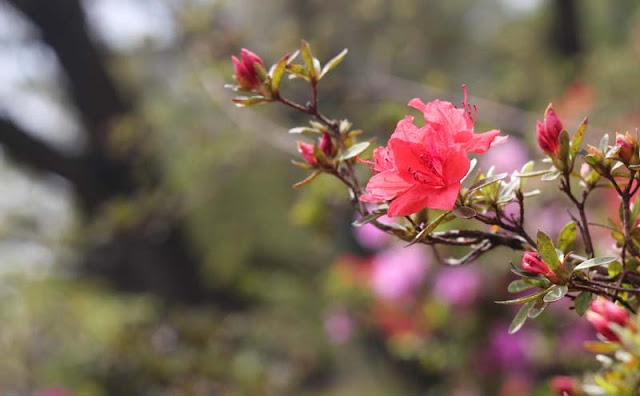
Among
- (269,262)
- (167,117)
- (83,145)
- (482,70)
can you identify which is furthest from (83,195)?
(482,70)

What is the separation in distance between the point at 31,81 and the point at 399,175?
8.74 ft

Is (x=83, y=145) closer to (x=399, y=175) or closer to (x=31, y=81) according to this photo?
(x=31, y=81)

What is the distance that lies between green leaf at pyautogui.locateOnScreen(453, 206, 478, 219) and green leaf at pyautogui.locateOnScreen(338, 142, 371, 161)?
97mm

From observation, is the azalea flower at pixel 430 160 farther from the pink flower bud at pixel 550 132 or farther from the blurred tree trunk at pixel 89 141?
the blurred tree trunk at pixel 89 141

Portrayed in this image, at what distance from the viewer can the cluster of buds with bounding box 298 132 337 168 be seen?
51 cm

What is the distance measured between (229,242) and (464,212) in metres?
4.16

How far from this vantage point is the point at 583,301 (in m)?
0.42

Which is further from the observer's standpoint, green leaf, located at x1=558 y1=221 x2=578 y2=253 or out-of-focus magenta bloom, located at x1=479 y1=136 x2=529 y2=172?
out-of-focus magenta bloom, located at x1=479 y1=136 x2=529 y2=172

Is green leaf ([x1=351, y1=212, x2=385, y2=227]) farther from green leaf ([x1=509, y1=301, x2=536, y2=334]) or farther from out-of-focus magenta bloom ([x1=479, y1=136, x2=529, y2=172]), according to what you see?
out-of-focus magenta bloom ([x1=479, y1=136, x2=529, y2=172])

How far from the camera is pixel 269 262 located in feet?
16.4

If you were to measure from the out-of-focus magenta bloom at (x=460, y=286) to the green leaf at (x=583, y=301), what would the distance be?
41.9 inches

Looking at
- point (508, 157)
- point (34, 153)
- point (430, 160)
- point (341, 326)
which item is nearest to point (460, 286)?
point (508, 157)

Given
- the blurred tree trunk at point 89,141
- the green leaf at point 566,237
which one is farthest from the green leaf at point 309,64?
the blurred tree trunk at point 89,141

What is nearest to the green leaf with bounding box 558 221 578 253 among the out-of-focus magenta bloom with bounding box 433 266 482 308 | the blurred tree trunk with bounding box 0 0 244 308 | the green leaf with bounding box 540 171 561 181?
the green leaf with bounding box 540 171 561 181
